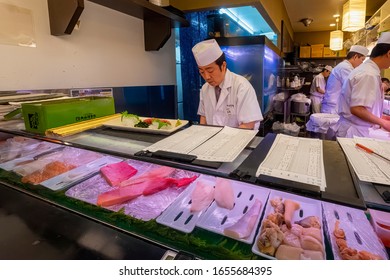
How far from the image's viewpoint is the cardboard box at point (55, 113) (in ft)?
3.59

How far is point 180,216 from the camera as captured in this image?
0.94m

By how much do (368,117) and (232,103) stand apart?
4.35ft

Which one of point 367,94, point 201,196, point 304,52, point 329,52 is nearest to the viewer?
point 201,196

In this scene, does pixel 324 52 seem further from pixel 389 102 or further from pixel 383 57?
pixel 383 57

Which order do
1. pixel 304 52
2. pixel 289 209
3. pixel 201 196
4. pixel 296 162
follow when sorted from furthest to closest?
pixel 304 52, pixel 201 196, pixel 289 209, pixel 296 162

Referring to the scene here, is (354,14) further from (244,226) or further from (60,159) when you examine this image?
(60,159)

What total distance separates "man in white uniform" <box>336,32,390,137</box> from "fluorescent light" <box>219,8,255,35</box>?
163 centimetres

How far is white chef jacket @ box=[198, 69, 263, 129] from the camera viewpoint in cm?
197

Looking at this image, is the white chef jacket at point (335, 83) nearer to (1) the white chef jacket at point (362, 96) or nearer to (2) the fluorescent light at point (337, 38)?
(2) the fluorescent light at point (337, 38)

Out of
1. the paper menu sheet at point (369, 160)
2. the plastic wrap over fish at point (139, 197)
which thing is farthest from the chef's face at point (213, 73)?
the paper menu sheet at point (369, 160)

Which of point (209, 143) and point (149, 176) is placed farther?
point (149, 176)

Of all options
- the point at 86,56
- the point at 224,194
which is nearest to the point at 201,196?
the point at 224,194
